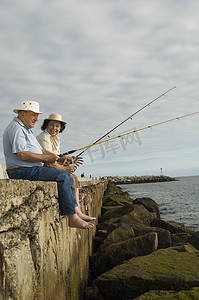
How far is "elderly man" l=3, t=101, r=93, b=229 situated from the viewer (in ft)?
9.72

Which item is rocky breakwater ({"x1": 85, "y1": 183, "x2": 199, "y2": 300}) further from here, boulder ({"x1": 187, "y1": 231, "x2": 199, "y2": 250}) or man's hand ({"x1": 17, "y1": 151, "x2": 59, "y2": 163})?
boulder ({"x1": 187, "y1": 231, "x2": 199, "y2": 250})

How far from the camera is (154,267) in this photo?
354 cm

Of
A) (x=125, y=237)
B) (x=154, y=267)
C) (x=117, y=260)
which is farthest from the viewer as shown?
(x=125, y=237)

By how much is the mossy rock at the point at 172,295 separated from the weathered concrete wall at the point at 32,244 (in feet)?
2.54

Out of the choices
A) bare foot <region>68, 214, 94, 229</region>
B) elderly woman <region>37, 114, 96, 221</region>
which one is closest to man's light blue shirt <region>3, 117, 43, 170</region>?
bare foot <region>68, 214, 94, 229</region>

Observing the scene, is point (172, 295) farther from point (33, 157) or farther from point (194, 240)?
point (194, 240)

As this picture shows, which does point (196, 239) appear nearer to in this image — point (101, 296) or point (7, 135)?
point (101, 296)

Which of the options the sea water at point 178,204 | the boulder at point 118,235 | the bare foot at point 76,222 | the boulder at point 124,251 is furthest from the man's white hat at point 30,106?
the sea water at point 178,204

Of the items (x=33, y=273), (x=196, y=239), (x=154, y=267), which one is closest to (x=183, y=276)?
(x=154, y=267)

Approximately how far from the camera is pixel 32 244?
201 centimetres

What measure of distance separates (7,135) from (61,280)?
150cm

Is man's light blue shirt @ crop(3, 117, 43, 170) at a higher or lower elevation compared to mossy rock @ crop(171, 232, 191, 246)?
higher

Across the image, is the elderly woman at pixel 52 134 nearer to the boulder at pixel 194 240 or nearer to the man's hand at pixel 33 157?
the man's hand at pixel 33 157

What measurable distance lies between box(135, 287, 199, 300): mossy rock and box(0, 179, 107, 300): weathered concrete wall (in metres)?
0.78
